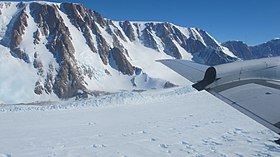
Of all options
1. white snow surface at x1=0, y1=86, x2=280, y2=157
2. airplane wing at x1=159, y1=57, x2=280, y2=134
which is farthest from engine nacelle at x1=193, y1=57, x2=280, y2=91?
white snow surface at x1=0, y1=86, x2=280, y2=157

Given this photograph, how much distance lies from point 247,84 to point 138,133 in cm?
575

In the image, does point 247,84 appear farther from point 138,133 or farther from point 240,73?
point 138,133

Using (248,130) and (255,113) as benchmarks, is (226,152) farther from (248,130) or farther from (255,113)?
(255,113)

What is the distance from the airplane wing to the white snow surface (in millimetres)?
2755

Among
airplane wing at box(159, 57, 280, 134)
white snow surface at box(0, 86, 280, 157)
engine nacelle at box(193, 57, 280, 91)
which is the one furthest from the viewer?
white snow surface at box(0, 86, 280, 157)

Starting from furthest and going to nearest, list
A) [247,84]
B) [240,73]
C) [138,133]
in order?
[138,133], [240,73], [247,84]

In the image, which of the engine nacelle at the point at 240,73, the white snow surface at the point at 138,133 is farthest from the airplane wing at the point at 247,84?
the white snow surface at the point at 138,133

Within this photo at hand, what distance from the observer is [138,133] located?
13234 millimetres

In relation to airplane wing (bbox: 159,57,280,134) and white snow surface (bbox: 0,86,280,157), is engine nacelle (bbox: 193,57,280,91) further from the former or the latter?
white snow surface (bbox: 0,86,280,157)

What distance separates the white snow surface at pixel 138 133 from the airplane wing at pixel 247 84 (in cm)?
275

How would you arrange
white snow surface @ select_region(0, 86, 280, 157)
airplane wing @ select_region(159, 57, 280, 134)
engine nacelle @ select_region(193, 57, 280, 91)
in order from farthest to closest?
white snow surface @ select_region(0, 86, 280, 157) → engine nacelle @ select_region(193, 57, 280, 91) → airplane wing @ select_region(159, 57, 280, 134)

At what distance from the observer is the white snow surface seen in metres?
11.0

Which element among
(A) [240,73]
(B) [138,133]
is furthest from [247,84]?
(B) [138,133]

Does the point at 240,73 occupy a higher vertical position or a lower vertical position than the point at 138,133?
higher
